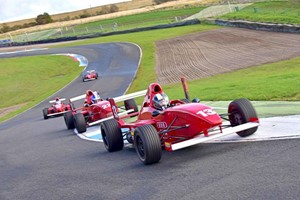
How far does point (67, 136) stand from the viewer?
61.5ft

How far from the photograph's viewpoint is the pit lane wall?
40066 millimetres

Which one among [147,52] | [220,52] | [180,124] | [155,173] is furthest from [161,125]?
[147,52]

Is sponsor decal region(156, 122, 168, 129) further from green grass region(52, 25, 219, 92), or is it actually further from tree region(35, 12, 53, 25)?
tree region(35, 12, 53, 25)

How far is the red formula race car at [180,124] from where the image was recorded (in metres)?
10.4

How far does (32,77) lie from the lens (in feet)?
175

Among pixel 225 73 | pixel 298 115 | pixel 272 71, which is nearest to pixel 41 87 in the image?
pixel 225 73

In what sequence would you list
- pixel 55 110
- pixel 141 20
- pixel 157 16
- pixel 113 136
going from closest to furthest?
pixel 113 136 → pixel 55 110 → pixel 157 16 → pixel 141 20

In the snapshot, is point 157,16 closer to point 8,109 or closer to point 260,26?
point 260,26

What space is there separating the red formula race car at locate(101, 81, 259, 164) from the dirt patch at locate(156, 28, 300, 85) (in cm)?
1839

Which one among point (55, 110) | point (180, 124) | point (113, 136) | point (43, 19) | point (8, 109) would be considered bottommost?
point (43, 19)

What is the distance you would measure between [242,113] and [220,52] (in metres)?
28.5

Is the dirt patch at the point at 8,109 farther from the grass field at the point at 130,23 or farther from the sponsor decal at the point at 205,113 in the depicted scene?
the grass field at the point at 130,23

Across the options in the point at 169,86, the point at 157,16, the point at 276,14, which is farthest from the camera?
the point at 157,16

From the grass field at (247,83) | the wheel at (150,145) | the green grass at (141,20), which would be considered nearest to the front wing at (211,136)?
the wheel at (150,145)
